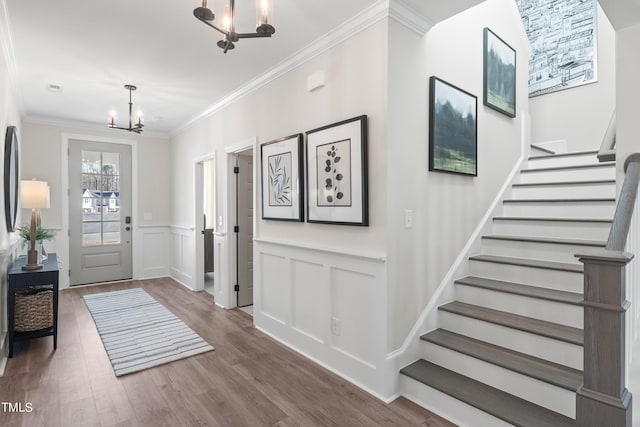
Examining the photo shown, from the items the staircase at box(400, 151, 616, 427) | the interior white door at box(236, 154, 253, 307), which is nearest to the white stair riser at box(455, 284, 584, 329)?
the staircase at box(400, 151, 616, 427)

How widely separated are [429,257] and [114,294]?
4.61m

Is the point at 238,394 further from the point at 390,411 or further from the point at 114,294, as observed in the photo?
the point at 114,294

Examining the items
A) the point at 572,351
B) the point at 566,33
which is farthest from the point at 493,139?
the point at 566,33

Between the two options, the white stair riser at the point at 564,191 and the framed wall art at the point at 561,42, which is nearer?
the white stair riser at the point at 564,191

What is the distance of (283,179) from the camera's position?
10.7 feet

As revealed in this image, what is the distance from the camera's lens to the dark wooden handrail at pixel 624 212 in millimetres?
1325

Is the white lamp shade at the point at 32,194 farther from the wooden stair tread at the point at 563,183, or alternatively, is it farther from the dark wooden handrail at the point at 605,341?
the wooden stair tread at the point at 563,183

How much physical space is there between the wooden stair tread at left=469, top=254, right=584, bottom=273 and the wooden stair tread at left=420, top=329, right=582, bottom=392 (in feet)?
2.49

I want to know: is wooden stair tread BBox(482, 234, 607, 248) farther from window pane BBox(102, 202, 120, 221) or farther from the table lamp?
window pane BBox(102, 202, 120, 221)

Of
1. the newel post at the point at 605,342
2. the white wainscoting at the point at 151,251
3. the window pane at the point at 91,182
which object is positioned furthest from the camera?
the white wainscoting at the point at 151,251

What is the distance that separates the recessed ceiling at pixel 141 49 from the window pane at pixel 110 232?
2040 mm

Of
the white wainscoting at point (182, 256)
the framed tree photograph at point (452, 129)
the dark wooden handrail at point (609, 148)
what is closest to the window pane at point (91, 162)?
the white wainscoting at point (182, 256)

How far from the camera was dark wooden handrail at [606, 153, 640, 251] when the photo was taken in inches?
52.2

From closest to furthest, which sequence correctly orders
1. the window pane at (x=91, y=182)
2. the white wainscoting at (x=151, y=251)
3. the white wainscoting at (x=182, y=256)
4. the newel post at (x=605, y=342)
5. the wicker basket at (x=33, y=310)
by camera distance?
the newel post at (x=605, y=342)
the wicker basket at (x=33, y=310)
the white wainscoting at (x=182, y=256)
the window pane at (x=91, y=182)
the white wainscoting at (x=151, y=251)
